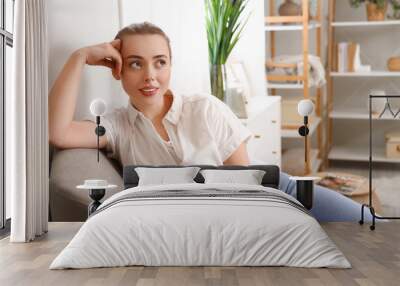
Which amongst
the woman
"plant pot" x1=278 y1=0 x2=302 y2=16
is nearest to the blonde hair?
the woman

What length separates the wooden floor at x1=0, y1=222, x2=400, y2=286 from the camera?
10.9ft

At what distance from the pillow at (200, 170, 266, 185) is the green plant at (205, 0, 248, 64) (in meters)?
0.86

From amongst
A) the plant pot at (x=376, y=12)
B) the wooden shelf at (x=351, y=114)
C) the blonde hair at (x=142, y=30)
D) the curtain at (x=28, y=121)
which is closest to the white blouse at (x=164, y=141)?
the blonde hair at (x=142, y=30)

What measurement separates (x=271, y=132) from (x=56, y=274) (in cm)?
264

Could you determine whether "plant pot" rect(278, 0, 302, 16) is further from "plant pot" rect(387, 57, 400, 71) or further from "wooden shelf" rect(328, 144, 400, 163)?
"wooden shelf" rect(328, 144, 400, 163)

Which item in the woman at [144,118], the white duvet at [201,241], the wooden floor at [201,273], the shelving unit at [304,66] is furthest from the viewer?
the shelving unit at [304,66]

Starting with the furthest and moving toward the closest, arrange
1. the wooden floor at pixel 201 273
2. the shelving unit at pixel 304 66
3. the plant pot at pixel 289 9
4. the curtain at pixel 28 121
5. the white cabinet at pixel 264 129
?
the plant pot at pixel 289 9 → the shelving unit at pixel 304 66 → the white cabinet at pixel 264 129 → the curtain at pixel 28 121 → the wooden floor at pixel 201 273

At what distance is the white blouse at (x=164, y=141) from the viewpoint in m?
5.11

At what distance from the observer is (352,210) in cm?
501

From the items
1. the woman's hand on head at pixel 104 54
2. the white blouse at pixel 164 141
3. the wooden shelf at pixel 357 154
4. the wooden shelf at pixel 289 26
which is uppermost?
the wooden shelf at pixel 289 26

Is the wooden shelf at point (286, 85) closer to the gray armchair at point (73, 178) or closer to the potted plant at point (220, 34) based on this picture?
the potted plant at point (220, 34)

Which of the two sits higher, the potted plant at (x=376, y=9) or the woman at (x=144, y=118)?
the potted plant at (x=376, y=9)

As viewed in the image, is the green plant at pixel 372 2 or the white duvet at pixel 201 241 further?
the green plant at pixel 372 2

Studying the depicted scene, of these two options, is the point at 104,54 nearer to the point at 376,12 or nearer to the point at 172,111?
the point at 172,111
